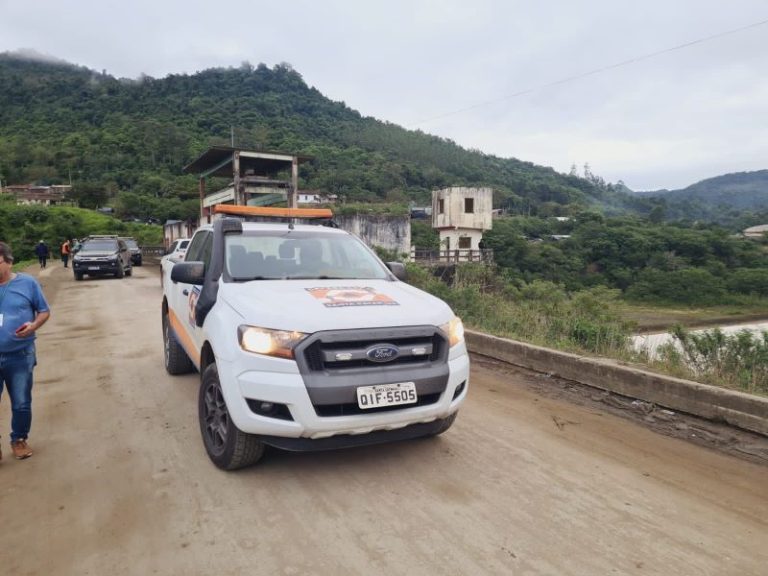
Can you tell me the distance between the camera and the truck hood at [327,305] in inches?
130

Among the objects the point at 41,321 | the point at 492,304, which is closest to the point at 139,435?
the point at 41,321

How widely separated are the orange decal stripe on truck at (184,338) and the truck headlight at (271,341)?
1.37 meters

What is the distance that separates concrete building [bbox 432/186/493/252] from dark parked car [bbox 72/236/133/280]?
107 ft

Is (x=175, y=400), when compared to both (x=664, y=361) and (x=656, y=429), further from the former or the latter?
(x=664, y=361)

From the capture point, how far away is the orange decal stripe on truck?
4.62m

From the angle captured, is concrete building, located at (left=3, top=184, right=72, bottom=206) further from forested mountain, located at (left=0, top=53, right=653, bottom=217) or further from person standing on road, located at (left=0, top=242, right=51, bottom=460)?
person standing on road, located at (left=0, top=242, right=51, bottom=460)

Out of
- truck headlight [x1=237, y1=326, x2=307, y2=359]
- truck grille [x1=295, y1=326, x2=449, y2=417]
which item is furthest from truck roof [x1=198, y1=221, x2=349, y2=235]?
truck grille [x1=295, y1=326, x2=449, y2=417]

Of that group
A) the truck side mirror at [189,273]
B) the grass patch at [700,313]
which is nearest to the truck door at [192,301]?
the truck side mirror at [189,273]

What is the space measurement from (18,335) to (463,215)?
47.2 m

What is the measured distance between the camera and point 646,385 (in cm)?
512

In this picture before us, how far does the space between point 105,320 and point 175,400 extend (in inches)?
263

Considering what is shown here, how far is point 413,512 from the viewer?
3137mm

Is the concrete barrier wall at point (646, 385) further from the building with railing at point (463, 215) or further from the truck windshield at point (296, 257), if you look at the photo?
the building with railing at point (463, 215)

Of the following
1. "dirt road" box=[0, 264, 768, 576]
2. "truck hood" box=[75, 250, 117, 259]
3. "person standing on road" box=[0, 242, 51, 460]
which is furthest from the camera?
"truck hood" box=[75, 250, 117, 259]
